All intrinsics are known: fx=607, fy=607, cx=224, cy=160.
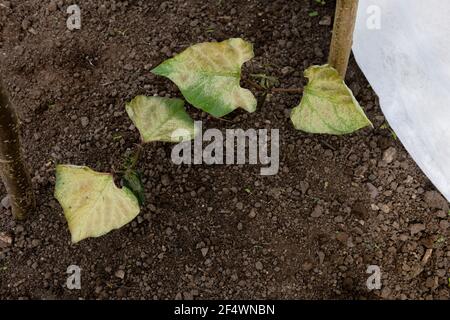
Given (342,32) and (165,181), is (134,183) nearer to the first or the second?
(165,181)

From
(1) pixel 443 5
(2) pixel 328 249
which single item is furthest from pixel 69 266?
(1) pixel 443 5

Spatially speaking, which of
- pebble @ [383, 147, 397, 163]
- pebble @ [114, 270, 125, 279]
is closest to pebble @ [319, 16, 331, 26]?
pebble @ [383, 147, 397, 163]

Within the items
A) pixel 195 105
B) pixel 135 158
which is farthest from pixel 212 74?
pixel 135 158

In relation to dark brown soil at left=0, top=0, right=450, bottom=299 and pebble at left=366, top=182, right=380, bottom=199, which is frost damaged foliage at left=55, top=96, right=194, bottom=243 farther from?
pebble at left=366, top=182, right=380, bottom=199

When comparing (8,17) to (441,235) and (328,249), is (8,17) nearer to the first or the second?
(328,249)

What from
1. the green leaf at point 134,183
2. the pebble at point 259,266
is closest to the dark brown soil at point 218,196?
the pebble at point 259,266
